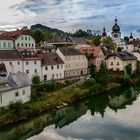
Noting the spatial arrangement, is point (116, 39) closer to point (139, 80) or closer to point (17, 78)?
point (139, 80)

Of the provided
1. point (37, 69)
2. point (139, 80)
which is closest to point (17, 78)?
point (37, 69)

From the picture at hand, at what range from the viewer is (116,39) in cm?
9131

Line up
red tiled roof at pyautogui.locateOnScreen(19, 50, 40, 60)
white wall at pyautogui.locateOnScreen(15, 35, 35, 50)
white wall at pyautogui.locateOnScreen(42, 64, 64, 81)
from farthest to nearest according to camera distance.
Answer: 1. white wall at pyautogui.locateOnScreen(15, 35, 35, 50)
2. white wall at pyautogui.locateOnScreen(42, 64, 64, 81)
3. red tiled roof at pyautogui.locateOnScreen(19, 50, 40, 60)

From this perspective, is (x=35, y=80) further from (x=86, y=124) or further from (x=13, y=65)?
(x=86, y=124)

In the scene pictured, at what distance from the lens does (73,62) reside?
51.4 m

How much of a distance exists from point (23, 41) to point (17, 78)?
20799 mm

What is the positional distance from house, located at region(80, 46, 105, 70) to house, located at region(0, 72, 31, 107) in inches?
918

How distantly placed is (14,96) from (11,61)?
31.8ft

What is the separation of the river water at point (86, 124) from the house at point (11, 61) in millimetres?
8517

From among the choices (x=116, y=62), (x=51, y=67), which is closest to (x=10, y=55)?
(x=51, y=67)

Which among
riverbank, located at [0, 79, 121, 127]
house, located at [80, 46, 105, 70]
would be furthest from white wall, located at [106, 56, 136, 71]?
riverbank, located at [0, 79, 121, 127]

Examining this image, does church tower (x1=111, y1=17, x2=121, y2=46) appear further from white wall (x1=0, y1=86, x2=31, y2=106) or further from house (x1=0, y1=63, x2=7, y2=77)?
white wall (x1=0, y1=86, x2=31, y2=106)

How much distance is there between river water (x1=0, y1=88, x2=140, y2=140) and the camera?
2766 cm

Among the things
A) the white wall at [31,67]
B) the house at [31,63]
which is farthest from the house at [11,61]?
the white wall at [31,67]
